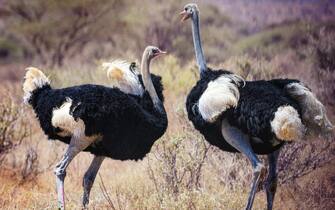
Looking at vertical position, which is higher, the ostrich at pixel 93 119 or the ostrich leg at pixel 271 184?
the ostrich at pixel 93 119

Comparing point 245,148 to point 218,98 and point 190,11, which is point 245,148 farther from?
point 190,11

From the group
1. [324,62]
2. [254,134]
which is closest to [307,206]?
[254,134]

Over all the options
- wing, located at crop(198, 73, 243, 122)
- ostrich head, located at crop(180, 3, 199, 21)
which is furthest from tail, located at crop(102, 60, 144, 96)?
ostrich head, located at crop(180, 3, 199, 21)

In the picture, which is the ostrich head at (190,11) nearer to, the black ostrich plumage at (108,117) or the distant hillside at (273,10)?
the black ostrich plumage at (108,117)

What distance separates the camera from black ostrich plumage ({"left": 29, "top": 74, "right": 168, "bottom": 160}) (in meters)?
5.79

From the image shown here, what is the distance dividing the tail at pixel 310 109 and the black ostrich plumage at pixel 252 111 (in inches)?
2.1

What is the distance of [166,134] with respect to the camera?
786 cm

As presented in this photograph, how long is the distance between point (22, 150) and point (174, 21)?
1437 centimetres

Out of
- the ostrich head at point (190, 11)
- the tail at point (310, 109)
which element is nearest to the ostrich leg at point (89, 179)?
the ostrich head at point (190, 11)

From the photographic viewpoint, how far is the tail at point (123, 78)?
626cm

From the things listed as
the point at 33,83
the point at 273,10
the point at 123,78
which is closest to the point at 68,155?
the point at 33,83

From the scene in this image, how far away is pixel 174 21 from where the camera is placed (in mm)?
23547

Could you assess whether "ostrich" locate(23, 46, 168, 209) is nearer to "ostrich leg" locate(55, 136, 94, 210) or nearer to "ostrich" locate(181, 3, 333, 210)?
"ostrich leg" locate(55, 136, 94, 210)

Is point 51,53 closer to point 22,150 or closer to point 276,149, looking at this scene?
point 22,150
